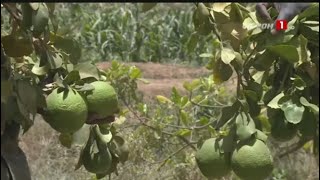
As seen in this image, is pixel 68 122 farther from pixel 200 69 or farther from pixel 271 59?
pixel 200 69

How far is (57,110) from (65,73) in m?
0.25

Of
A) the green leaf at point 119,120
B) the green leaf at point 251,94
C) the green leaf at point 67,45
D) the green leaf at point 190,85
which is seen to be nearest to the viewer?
the green leaf at point 251,94

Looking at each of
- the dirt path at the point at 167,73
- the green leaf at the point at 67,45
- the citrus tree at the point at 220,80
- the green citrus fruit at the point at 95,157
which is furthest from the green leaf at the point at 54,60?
the dirt path at the point at 167,73

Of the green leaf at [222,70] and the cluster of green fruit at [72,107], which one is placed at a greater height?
the cluster of green fruit at [72,107]

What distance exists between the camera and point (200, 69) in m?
9.49

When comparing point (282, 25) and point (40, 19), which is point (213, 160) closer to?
point (282, 25)

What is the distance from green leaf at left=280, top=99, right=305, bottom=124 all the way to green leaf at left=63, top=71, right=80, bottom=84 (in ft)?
1.69

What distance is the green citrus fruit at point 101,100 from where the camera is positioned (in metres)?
1.69

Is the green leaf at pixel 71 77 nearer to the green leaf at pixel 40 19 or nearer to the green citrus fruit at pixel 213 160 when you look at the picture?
the green leaf at pixel 40 19

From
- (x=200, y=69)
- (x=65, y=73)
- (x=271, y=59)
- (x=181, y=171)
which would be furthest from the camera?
(x=200, y=69)

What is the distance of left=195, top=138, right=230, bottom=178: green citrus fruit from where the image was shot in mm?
1708

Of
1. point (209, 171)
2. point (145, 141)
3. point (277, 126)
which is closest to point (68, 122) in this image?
point (209, 171)

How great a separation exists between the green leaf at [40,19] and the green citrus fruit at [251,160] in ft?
1.85

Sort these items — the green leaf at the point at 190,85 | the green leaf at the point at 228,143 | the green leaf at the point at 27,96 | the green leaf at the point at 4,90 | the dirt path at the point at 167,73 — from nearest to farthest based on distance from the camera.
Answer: the green leaf at the point at 4,90
the green leaf at the point at 27,96
the green leaf at the point at 228,143
the green leaf at the point at 190,85
the dirt path at the point at 167,73
